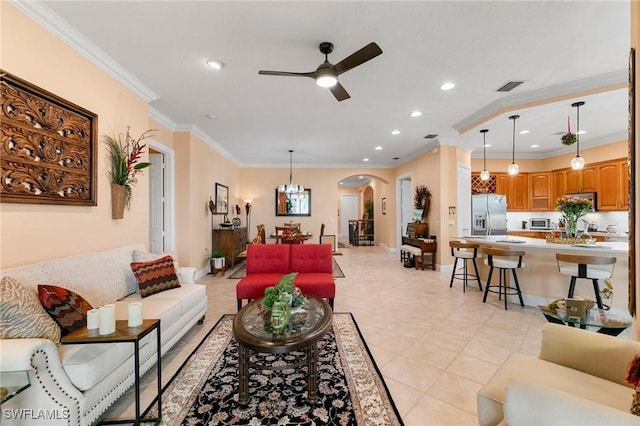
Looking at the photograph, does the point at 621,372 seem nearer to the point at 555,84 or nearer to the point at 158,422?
the point at 158,422

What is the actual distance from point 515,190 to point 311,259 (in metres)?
6.43

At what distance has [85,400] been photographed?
1495mm

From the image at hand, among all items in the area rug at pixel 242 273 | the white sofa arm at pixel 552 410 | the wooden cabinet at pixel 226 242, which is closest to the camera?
the white sofa arm at pixel 552 410

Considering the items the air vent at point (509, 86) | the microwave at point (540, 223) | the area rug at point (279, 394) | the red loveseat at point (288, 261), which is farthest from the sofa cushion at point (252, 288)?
the microwave at point (540, 223)

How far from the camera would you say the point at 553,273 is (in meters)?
3.68

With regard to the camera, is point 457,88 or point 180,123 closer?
point 457,88

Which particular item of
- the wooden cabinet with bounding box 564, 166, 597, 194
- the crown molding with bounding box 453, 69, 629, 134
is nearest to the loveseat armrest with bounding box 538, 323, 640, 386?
the crown molding with bounding box 453, 69, 629, 134

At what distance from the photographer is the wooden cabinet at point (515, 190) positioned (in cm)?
711

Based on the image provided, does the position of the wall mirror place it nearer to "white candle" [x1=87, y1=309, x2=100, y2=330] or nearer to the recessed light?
the recessed light

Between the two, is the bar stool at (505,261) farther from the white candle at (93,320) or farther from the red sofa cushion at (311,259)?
the white candle at (93,320)

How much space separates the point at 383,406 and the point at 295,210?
23.4 feet

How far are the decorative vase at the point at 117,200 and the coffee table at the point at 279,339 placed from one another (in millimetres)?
1954

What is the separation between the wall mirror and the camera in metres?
8.65

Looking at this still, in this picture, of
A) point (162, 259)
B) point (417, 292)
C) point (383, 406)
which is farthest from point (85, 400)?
point (417, 292)
